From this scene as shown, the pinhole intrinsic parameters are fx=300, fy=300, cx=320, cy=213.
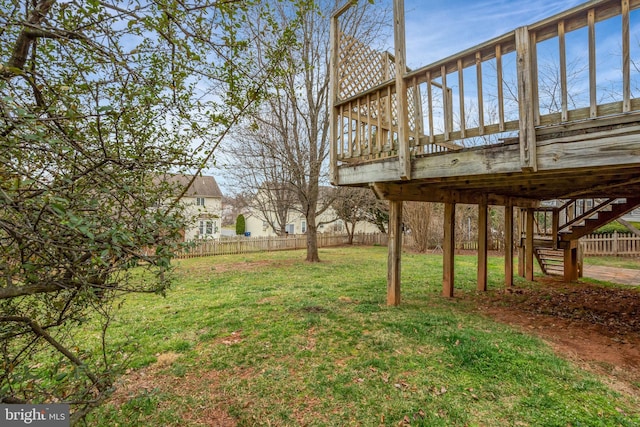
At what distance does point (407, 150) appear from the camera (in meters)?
3.86

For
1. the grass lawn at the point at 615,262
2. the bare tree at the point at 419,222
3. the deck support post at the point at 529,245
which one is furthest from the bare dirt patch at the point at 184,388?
the bare tree at the point at 419,222

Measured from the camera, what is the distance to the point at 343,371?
9.76ft

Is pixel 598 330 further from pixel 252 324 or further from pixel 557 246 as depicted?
pixel 252 324

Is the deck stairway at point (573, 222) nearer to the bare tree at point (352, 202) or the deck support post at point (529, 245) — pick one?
the deck support post at point (529, 245)

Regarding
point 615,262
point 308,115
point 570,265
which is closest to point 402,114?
point 570,265

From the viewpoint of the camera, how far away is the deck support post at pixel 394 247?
15.9 ft

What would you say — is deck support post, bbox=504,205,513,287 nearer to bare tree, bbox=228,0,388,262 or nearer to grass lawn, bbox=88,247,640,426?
grass lawn, bbox=88,247,640,426

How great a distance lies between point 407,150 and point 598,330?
142 inches

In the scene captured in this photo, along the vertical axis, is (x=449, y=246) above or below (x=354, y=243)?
above

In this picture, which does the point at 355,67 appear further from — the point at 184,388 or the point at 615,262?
the point at 615,262

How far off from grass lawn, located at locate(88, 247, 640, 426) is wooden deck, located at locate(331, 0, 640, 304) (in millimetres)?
1352

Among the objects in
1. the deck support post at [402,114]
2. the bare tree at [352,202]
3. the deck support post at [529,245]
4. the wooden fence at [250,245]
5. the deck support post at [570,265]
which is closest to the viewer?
the deck support post at [402,114]

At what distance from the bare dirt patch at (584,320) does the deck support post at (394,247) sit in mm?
1476

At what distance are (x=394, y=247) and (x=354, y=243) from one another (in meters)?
14.1
